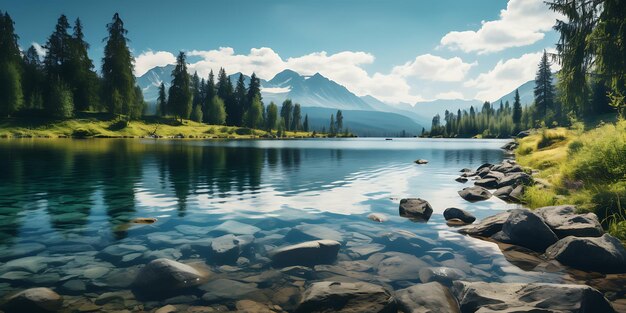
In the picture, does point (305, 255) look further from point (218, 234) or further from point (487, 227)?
point (487, 227)

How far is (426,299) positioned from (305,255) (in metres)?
3.22

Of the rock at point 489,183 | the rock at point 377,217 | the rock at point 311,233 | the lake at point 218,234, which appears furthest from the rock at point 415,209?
the rock at point 489,183

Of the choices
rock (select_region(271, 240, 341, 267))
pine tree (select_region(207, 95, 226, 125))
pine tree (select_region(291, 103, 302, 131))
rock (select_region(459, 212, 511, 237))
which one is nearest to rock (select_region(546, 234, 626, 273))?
rock (select_region(459, 212, 511, 237))

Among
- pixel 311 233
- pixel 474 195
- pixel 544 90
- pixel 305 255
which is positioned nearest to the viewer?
pixel 305 255

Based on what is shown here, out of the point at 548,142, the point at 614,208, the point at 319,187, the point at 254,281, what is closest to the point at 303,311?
the point at 254,281

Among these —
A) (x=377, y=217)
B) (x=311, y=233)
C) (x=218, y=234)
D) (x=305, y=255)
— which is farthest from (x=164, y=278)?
(x=377, y=217)

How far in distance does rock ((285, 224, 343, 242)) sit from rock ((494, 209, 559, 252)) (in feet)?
15.6

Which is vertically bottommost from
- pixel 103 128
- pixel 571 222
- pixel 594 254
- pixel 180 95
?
pixel 594 254

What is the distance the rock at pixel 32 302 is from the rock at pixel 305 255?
13.5 feet

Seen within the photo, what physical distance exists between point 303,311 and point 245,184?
1609 centimetres

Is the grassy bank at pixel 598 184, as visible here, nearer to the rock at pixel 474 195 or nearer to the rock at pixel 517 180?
the rock at pixel 517 180

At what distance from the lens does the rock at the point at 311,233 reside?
10.7m

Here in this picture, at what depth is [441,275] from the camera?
7.85m

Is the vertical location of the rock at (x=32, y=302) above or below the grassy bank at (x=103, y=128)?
below
